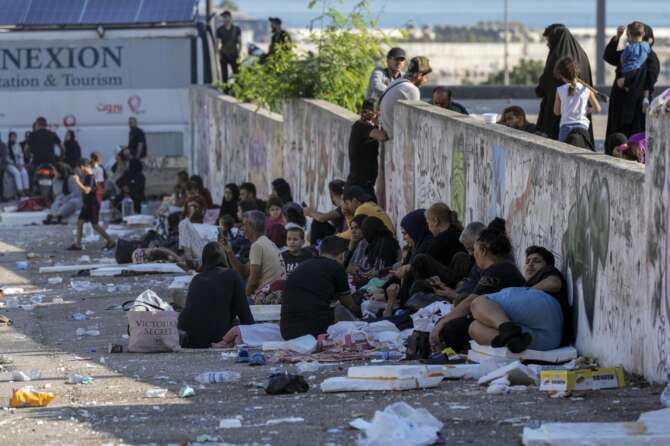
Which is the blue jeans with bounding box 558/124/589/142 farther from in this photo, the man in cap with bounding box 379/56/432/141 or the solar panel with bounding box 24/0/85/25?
the solar panel with bounding box 24/0/85/25

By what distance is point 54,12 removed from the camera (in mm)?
34406

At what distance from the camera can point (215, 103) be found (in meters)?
29.8

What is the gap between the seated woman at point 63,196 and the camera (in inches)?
1091

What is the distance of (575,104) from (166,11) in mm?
21140

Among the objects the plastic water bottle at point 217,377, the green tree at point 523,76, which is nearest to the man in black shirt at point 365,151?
the plastic water bottle at point 217,377

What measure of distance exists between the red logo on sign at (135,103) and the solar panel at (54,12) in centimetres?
211

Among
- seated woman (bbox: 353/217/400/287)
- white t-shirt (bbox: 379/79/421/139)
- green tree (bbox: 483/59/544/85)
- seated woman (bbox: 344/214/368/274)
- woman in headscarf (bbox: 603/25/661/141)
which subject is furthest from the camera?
green tree (bbox: 483/59/544/85)

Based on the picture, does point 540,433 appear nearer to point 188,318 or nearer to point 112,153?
point 188,318

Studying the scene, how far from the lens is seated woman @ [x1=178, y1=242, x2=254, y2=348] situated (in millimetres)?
12469

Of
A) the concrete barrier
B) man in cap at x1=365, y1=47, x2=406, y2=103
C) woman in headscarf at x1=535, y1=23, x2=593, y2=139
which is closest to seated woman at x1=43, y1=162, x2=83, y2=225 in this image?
the concrete barrier

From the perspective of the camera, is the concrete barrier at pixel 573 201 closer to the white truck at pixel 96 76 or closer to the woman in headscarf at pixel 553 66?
the woman in headscarf at pixel 553 66

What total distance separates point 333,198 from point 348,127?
151 cm

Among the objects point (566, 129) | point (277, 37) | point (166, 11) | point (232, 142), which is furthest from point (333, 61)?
point (166, 11)

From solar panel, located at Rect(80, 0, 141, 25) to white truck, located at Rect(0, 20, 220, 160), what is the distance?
0.93ft
